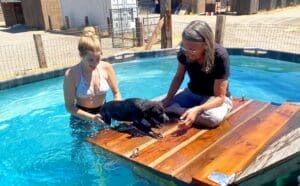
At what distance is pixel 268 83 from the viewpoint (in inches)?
361

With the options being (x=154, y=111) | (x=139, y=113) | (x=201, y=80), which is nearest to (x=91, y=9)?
(x=201, y=80)

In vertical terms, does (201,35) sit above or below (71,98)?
above

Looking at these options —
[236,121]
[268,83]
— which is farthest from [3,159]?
[268,83]

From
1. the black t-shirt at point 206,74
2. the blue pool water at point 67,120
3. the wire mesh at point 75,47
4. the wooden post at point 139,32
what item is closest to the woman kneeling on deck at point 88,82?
the blue pool water at point 67,120

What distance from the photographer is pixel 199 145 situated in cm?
324

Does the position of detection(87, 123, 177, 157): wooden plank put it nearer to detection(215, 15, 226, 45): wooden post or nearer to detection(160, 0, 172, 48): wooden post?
detection(215, 15, 226, 45): wooden post

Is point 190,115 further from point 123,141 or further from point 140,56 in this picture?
point 140,56

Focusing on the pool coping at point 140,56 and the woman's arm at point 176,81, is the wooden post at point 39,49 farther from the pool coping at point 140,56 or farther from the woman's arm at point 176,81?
the woman's arm at point 176,81

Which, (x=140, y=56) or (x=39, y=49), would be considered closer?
(x=39, y=49)

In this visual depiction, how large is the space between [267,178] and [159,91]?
6498 mm

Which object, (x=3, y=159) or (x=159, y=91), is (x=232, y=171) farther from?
(x=159, y=91)

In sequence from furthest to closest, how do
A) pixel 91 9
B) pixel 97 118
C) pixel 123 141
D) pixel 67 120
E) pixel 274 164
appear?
pixel 91 9, pixel 67 120, pixel 97 118, pixel 123 141, pixel 274 164

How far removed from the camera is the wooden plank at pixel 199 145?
2.93 m

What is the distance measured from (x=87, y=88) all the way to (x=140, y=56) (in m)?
7.50
